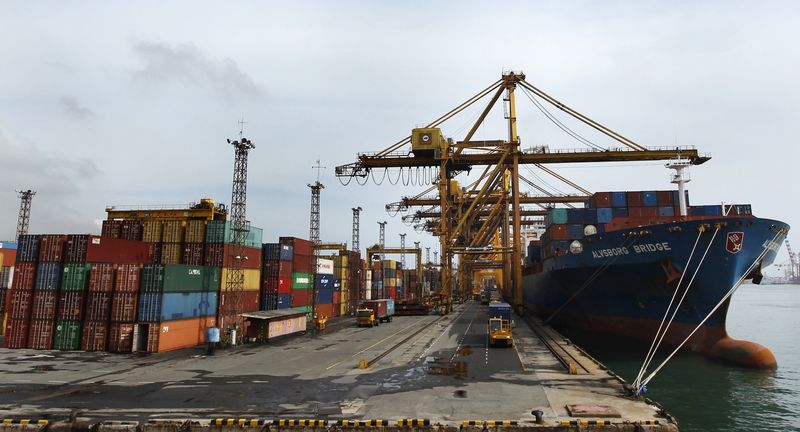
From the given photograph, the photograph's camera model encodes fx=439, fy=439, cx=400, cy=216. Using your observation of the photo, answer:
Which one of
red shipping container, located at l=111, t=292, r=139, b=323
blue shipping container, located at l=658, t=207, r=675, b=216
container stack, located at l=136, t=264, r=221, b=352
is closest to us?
container stack, located at l=136, t=264, r=221, b=352

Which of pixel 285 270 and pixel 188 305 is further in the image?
pixel 285 270

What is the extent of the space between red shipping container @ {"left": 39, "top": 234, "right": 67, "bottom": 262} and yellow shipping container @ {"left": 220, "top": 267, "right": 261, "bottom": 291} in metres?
11.8

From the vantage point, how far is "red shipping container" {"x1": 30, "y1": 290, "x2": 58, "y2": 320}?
32750 millimetres

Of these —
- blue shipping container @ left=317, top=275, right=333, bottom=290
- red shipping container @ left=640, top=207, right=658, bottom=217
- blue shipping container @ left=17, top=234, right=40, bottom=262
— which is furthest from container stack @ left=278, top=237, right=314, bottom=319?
red shipping container @ left=640, top=207, right=658, bottom=217

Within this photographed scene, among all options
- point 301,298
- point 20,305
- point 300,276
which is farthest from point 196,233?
point 301,298

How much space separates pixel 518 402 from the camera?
17125 millimetres

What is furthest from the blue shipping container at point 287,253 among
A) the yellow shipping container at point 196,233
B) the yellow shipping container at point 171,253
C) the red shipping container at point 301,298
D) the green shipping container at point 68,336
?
the green shipping container at point 68,336

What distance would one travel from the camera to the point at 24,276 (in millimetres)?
33438

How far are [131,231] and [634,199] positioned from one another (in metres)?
48.2

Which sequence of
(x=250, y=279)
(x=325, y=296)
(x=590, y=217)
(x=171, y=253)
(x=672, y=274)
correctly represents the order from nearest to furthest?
(x=672, y=274) → (x=171, y=253) → (x=250, y=279) → (x=590, y=217) → (x=325, y=296)

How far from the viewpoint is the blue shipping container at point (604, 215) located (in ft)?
144

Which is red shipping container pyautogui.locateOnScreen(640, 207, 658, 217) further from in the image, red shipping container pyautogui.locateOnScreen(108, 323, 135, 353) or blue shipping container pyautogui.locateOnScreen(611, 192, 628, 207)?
red shipping container pyautogui.locateOnScreen(108, 323, 135, 353)

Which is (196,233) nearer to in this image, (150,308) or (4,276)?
(150,308)

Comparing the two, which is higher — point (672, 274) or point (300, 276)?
point (672, 274)
